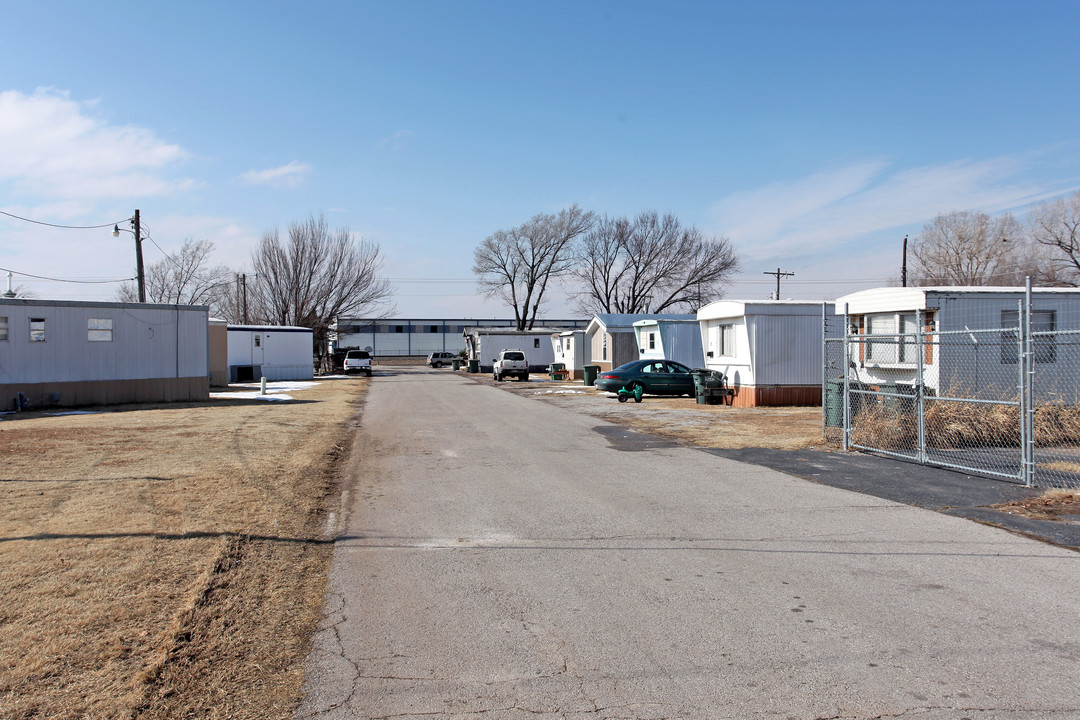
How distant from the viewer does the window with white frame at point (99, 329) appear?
75.2 feet

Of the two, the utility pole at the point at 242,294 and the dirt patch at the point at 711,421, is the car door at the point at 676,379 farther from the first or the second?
the utility pole at the point at 242,294

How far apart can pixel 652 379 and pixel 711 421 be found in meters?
8.34

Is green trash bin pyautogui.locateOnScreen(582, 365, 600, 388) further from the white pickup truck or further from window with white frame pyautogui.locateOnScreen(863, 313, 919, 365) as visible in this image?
window with white frame pyautogui.locateOnScreen(863, 313, 919, 365)

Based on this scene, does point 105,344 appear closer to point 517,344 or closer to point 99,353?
point 99,353

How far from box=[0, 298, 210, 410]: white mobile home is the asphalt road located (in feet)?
57.9

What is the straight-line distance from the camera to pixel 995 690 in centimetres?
371

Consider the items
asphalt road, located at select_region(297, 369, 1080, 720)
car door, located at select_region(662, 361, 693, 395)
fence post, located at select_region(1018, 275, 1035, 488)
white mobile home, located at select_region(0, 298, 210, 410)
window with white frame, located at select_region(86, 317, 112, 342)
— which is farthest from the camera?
car door, located at select_region(662, 361, 693, 395)

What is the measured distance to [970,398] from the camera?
1167 cm

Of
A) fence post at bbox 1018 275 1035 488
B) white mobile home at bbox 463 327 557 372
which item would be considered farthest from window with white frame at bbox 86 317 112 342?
white mobile home at bbox 463 327 557 372

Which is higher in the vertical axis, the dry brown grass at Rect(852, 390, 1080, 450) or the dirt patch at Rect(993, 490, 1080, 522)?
the dry brown grass at Rect(852, 390, 1080, 450)

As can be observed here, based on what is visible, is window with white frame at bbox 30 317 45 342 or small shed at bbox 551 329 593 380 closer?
window with white frame at bbox 30 317 45 342

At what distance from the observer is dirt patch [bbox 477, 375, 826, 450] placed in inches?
551

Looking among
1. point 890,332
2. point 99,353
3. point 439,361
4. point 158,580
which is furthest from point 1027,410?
point 439,361

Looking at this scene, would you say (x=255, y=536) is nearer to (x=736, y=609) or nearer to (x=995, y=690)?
(x=736, y=609)
